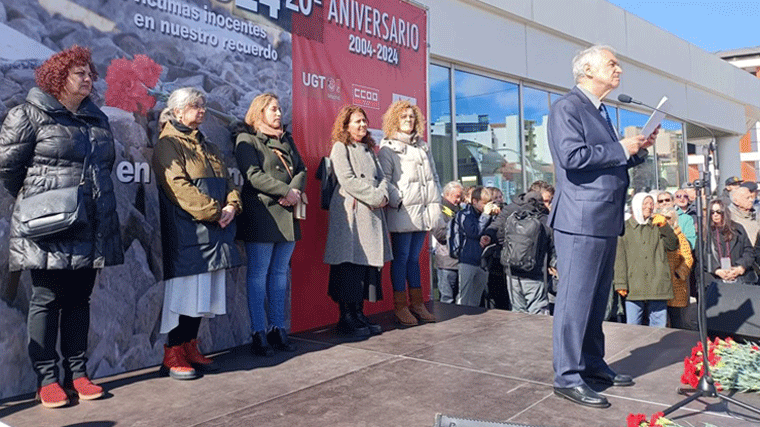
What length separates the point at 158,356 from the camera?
3906 mm

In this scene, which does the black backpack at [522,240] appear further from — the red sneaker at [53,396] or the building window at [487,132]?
the red sneaker at [53,396]

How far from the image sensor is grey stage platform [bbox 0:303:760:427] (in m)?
2.90

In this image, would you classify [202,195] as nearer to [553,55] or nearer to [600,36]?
[553,55]

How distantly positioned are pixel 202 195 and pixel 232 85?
44.9 inches

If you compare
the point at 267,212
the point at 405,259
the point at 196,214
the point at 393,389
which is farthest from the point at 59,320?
the point at 405,259

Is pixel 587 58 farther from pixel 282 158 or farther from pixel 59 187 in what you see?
pixel 59 187

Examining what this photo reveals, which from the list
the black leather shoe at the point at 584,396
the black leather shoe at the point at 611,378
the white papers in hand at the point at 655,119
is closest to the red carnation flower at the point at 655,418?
the black leather shoe at the point at 584,396

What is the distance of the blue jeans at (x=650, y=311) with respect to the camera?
518 cm

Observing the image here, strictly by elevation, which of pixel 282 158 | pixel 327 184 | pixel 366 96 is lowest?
pixel 327 184

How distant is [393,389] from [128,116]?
2.26 metres

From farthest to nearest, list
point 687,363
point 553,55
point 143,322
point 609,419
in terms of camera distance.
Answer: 1. point 553,55
2. point 143,322
3. point 687,363
4. point 609,419

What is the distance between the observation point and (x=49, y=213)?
2955 millimetres

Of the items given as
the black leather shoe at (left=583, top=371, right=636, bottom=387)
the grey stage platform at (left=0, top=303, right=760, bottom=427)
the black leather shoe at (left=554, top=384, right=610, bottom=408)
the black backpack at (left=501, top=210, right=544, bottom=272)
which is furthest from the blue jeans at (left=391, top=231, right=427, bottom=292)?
the black leather shoe at (left=554, top=384, right=610, bottom=408)

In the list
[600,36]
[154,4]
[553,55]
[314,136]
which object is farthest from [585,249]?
[600,36]
